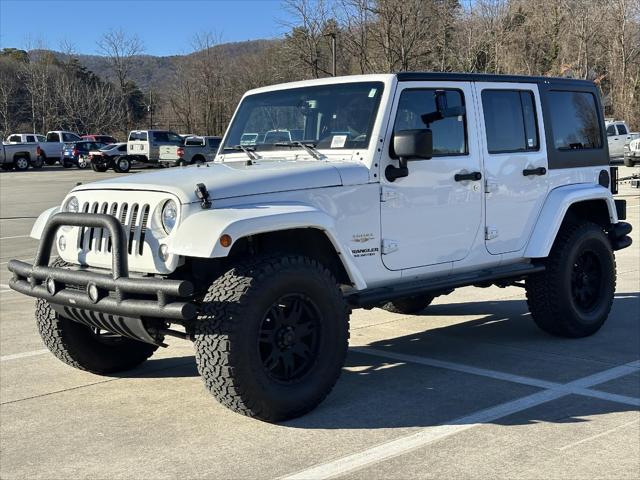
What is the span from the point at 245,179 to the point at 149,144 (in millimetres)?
38169

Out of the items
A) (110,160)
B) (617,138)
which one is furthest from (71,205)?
(110,160)

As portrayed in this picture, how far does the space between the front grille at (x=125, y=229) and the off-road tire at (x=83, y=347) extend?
415 mm

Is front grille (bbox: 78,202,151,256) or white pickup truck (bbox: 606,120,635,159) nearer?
front grille (bbox: 78,202,151,256)

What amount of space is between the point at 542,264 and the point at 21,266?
12.9ft

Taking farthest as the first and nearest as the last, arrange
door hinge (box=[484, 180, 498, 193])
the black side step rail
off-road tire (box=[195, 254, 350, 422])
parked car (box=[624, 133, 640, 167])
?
parked car (box=[624, 133, 640, 167])
door hinge (box=[484, 180, 498, 193])
the black side step rail
off-road tire (box=[195, 254, 350, 422])

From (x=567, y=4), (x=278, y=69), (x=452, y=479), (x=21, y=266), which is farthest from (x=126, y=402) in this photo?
(x=567, y=4)

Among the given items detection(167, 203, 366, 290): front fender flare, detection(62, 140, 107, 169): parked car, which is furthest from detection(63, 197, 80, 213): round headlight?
detection(62, 140, 107, 169): parked car

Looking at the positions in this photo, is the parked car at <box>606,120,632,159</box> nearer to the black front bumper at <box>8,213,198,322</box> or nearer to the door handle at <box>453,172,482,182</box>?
the door handle at <box>453,172,482,182</box>

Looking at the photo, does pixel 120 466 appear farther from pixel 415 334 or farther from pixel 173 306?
pixel 415 334

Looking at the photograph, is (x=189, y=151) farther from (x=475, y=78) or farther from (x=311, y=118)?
(x=311, y=118)

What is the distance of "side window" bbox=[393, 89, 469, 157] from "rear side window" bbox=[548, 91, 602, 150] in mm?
1187

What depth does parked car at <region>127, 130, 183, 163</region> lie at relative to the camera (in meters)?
42.1

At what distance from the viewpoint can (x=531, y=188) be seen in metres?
6.57

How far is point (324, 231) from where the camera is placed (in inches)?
196
